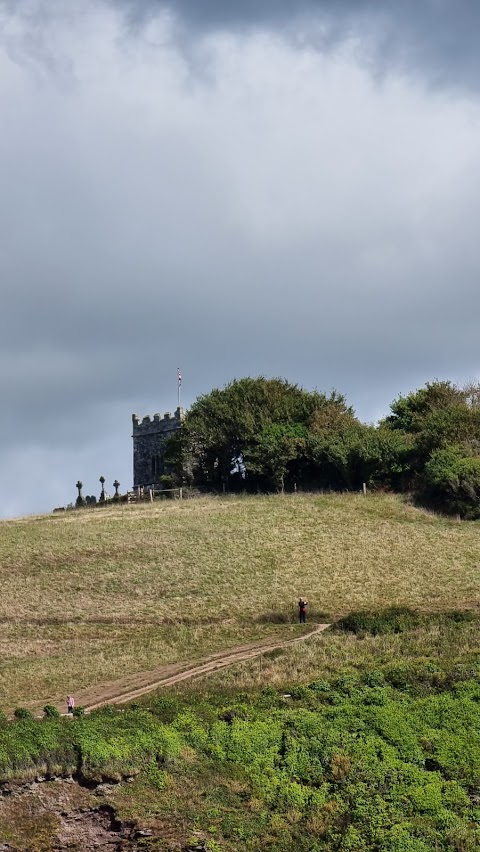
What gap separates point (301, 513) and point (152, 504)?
13365 mm

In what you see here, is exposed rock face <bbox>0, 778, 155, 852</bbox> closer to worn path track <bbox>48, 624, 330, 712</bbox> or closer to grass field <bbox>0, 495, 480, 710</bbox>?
worn path track <bbox>48, 624, 330, 712</bbox>

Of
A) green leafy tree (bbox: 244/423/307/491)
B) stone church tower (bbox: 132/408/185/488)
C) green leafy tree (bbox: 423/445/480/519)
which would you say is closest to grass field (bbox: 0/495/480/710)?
green leafy tree (bbox: 423/445/480/519)

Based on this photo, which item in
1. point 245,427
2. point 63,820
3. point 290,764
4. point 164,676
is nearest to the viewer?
point 63,820

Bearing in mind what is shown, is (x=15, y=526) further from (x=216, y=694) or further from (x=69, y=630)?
(x=216, y=694)

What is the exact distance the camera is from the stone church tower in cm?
9838

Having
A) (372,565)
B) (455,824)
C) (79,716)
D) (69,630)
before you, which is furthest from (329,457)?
(455,824)

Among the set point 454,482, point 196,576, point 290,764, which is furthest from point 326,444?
point 290,764

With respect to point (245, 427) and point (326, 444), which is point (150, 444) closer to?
point (245, 427)

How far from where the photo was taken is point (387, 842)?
19.5 m

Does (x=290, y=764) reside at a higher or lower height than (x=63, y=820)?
higher

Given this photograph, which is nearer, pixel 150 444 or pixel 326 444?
pixel 326 444

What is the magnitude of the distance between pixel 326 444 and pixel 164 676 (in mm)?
42179

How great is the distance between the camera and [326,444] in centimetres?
7675

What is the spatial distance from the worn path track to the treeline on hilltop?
31.1 meters
